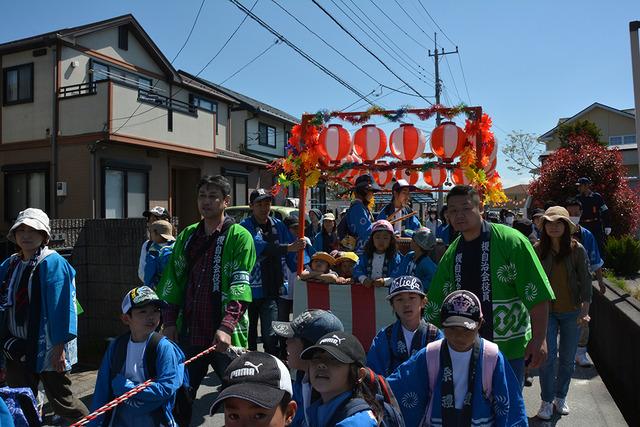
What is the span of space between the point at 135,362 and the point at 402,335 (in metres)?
1.62

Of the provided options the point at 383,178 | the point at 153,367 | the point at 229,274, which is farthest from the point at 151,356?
the point at 383,178

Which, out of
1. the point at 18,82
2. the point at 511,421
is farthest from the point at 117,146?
the point at 511,421

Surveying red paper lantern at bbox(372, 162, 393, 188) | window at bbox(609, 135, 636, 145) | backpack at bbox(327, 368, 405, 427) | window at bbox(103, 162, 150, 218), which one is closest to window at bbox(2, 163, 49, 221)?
window at bbox(103, 162, 150, 218)

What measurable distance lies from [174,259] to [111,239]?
335 cm

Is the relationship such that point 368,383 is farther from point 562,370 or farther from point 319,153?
point 319,153

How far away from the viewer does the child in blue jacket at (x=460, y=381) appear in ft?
8.46

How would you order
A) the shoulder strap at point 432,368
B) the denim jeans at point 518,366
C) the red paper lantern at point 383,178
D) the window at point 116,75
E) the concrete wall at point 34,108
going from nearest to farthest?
1. the shoulder strap at point 432,368
2. the denim jeans at point 518,366
3. the red paper lantern at point 383,178
4. the concrete wall at point 34,108
5. the window at point 116,75

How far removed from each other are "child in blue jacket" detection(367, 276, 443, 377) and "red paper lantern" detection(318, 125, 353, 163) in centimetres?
403

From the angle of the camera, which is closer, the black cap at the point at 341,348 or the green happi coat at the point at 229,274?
the black cap at the point at 341,348

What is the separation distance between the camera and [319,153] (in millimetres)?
6996


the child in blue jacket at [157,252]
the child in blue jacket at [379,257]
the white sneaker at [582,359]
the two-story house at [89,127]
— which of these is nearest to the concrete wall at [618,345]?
the white sneaker at [582,359]

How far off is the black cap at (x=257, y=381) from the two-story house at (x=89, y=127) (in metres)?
13.0

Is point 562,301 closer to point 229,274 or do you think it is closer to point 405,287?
point 405,287

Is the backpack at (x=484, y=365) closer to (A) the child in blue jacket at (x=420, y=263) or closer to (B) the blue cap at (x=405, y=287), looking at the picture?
(B) the blue cap at (x=405, y=287)
